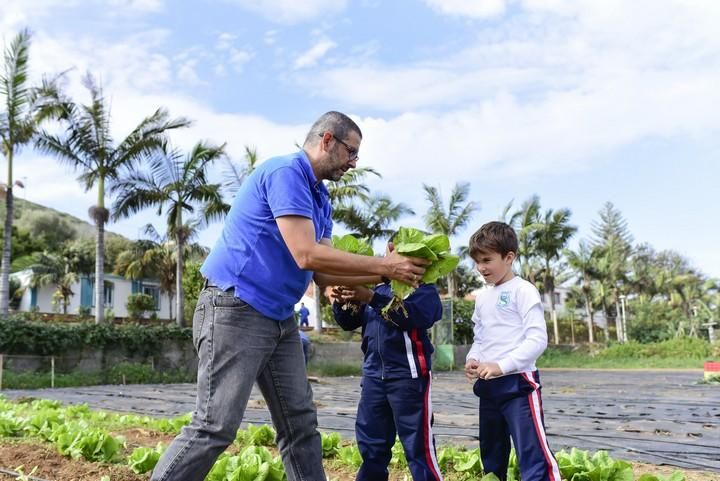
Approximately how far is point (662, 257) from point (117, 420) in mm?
57756

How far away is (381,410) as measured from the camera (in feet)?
11.1

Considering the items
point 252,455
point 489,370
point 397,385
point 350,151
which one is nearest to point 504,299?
point 489,370

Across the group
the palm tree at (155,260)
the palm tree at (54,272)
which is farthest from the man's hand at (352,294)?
the palm tree at (54,272)

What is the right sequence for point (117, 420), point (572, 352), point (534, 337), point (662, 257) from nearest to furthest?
point (534, 337), point (117, 420), point (572, 352), point (662, 257)

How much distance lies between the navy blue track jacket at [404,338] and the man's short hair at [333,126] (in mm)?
916

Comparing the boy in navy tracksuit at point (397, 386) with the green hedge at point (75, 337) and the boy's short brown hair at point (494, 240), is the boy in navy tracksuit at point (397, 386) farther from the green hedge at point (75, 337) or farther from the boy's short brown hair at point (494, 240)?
the green hedge at point (75, 337)

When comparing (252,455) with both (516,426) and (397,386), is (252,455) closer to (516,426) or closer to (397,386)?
(397,386)

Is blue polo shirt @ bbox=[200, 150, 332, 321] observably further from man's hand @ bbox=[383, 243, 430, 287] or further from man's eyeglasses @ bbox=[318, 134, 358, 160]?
man's hand @ bbox=[383, 243, 430, 287]

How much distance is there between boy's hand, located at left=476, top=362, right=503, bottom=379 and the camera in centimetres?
298

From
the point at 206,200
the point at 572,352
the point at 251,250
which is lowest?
the point at 572,352

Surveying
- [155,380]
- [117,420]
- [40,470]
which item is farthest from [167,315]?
[40,470]

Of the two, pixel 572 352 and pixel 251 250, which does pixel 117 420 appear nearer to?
pixel 251 250

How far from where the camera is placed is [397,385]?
3305mm

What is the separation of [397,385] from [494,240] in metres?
0.88
